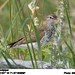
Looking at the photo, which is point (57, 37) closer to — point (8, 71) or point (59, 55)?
point (59, 55)

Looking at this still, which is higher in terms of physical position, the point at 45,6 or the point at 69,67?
the point at 45,6

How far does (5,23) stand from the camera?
744 cm

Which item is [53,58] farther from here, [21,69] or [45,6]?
Result: [45,6]

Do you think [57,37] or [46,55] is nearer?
[57,37]

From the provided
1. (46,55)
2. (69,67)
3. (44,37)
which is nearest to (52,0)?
(44,37)

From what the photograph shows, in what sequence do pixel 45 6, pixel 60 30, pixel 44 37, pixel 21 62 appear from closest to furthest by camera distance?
pixel 60 30
pixel 21 62
pixel 45 6
pixel 44 37

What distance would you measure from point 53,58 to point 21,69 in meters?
0.23

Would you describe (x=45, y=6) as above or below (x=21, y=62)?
above

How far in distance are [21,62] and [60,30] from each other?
54 cm

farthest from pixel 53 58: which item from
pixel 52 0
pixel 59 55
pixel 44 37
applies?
pixel 52 0

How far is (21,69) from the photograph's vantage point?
3.45 metres

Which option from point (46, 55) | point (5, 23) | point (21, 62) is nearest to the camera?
point (21, 62)

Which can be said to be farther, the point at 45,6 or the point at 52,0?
the point at 52,0

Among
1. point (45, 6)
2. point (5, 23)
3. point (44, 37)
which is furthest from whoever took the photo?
point (5, 23)
